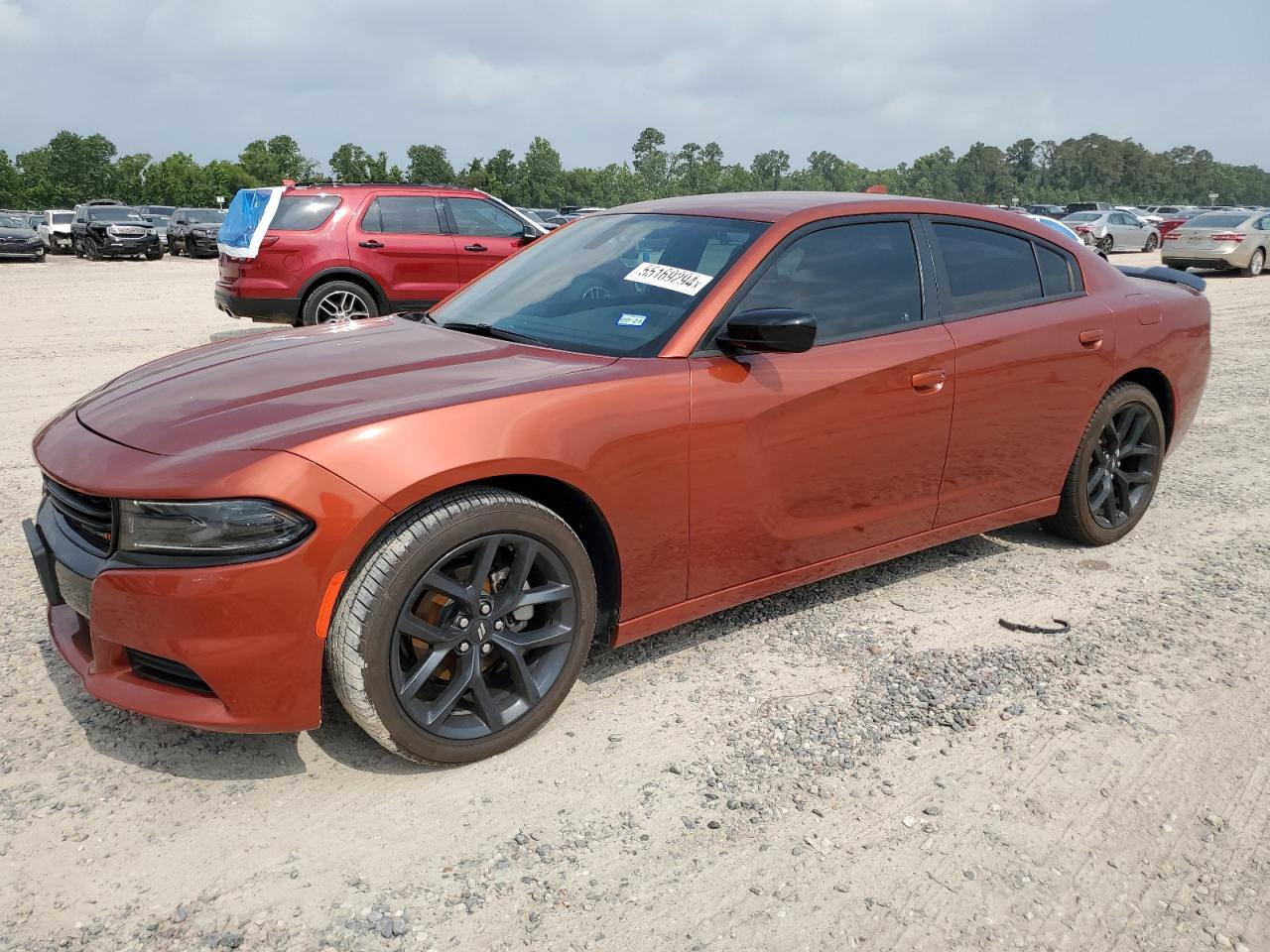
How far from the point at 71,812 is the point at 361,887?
0.88 meters

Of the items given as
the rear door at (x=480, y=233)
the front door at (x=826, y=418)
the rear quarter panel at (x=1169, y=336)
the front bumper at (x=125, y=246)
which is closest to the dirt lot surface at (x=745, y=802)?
the front door at (x=826, y=418)

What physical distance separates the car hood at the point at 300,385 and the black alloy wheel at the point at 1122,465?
2.72 metres

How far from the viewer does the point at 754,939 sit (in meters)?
2.29

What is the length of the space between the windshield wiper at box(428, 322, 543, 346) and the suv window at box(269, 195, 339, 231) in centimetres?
734

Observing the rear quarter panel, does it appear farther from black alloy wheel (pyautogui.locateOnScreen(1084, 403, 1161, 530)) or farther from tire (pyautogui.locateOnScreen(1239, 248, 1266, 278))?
tire (pyautogui.locateOnScreen(1239, 248, 1266, 278))

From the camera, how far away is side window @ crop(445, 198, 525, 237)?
1150 cm

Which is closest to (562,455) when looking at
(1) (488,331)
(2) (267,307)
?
(1) (488,331)

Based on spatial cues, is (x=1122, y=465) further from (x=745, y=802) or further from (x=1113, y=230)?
(x=1113, y=230)

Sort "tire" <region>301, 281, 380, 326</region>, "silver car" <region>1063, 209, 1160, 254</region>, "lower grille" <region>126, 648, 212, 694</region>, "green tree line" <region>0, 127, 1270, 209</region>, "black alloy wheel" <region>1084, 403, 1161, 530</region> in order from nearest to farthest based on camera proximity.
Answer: "lower grille" <region>126, 648, 212, 694</region> < "black alloy wheel" <region>1084, 403, 1161, 530</region> < "tire" <region>301, 281, 380, 326</region> < "silver car" <region>1063, 209, 1160, 254</region> < "green tree line" <region>0, 127, 1270, 209</region>

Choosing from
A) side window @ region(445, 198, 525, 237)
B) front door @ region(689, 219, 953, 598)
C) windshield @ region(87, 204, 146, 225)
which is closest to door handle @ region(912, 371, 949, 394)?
front door @ region(689, 219, 953, 598)

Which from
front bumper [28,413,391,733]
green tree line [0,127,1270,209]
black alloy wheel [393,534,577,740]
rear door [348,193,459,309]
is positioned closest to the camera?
front bumper [28,413,391,733]

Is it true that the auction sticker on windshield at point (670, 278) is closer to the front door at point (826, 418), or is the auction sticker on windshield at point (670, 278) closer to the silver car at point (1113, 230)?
the front door at point (826, 418)

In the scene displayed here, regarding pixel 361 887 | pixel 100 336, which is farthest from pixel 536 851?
pixel 100 336

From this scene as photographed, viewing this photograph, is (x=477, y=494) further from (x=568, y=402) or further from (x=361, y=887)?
(x=361, y=887)
